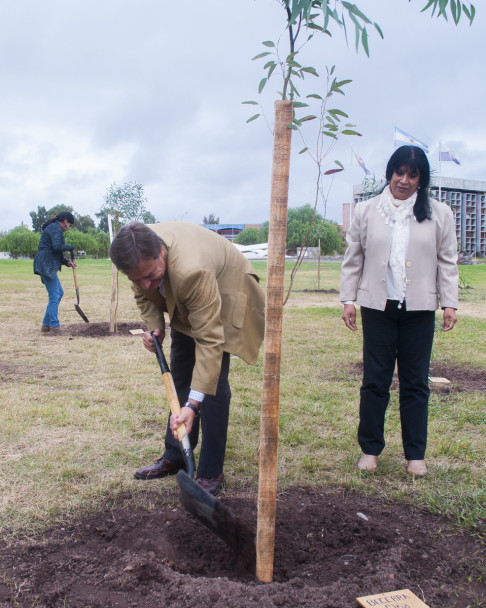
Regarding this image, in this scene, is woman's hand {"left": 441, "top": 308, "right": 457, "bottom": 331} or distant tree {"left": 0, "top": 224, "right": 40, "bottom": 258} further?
distant tree {"left": 0, "top": 224, "right": 40, "bottom": 258}

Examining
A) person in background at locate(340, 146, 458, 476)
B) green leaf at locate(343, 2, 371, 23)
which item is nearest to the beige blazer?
person in background at locate(340, 146, 458, 476)

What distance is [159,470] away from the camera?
3297 millimetres

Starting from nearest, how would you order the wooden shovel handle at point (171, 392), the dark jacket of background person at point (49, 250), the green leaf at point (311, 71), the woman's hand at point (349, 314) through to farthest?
the green leaf at point (311, 71)
the wooden shovel handle at point (171, 392)
the woman's hand at point (349, 314)
the dark jacket of background person at point (49, 250)

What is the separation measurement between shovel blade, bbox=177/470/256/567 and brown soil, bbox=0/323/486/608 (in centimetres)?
7

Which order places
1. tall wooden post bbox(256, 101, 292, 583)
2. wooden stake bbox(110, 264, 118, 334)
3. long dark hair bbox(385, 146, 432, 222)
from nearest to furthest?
tall wooden post bbox(256, 101, 292, 583) < long dark hair bbox(385, 146, 432, 222) < wooden stake bbox(110, 264, 118, 334)

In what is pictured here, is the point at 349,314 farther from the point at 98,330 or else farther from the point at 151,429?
the point at 98,330

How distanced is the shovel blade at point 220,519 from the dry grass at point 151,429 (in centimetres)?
79

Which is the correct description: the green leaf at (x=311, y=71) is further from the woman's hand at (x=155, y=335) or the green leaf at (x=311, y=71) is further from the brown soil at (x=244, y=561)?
the brown soil at (x=244, y=561)

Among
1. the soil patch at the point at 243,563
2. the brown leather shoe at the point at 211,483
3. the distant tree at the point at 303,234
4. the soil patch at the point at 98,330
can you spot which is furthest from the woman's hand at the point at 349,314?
the distant tree at the point at 303,234

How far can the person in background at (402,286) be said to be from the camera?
306 cm

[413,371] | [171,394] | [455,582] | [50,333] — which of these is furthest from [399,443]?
[50,333]

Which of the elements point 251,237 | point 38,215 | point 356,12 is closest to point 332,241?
point 251,237

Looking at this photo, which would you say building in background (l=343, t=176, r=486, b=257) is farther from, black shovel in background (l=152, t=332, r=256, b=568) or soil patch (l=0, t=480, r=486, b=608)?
black shovel in background (l=152, t=332, r=256, b=568)

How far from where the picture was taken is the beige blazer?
10.0ft
